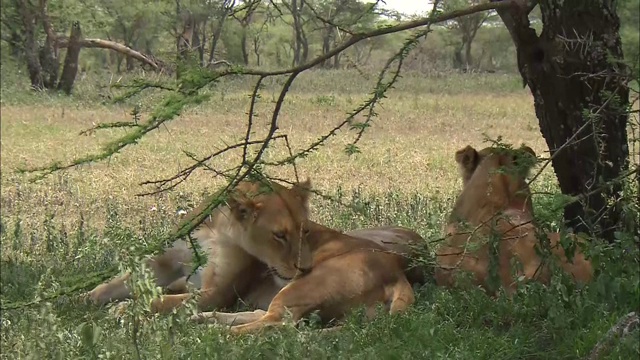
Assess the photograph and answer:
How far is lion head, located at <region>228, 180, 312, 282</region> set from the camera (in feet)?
16.0

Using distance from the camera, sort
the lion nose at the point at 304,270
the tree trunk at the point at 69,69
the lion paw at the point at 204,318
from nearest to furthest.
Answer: the lion paw at the point at 204,318
the lion nose at the point at 304,270
the tree trunk at the point at 69,69

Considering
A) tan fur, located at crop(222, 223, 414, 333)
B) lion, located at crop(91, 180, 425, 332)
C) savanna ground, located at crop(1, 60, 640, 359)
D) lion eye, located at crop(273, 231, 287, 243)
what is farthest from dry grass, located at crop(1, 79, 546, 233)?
tan fur, located at crop(222, 223, 414, 333)

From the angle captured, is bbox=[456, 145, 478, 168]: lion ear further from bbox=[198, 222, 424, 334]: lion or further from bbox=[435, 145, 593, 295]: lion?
bbox=[198, 222, 424, 334]: lion

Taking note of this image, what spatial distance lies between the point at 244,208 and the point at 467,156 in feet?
3.86

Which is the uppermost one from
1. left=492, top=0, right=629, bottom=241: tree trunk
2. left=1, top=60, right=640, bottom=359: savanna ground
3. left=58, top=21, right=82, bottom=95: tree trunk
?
A: left=492, top=0, right=629, bottom=241: tree trunk

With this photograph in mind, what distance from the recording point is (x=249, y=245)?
5.05 m

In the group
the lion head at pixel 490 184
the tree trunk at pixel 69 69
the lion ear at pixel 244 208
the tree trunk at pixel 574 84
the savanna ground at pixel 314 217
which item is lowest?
the tree trunk at pixel 69 69

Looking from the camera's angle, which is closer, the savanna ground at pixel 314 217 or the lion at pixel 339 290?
the savanna ground at pixel 314 217

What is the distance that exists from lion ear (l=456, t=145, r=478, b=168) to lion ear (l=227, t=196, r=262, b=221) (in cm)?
108

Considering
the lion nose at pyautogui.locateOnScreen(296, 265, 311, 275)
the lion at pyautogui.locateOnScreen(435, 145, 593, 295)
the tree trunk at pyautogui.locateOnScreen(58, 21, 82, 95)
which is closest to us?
the lion at pyautogui.locateOnScreen(435, 145, 593, 295)

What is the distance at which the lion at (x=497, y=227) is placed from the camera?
4477 mm

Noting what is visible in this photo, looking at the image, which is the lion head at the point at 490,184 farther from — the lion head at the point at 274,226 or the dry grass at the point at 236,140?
the dry grass at the point at 236,140

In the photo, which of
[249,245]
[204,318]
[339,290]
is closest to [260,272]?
[249,245]

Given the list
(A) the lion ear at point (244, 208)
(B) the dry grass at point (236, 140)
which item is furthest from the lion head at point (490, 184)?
(B) the dry grass at point (236, 140)
